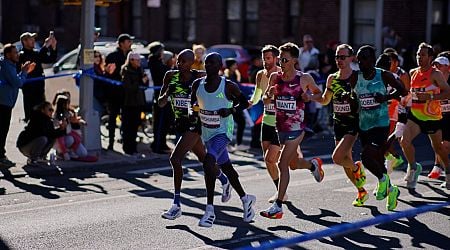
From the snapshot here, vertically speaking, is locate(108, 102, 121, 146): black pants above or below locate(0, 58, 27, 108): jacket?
below

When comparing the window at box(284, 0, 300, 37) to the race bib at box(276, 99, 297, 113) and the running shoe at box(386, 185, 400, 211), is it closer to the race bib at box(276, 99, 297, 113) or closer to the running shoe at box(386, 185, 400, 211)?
the running shoe at box(386, 185, 400, 211)

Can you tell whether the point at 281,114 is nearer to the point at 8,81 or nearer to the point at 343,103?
the point at 343,103

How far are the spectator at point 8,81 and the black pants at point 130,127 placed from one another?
2078 mm

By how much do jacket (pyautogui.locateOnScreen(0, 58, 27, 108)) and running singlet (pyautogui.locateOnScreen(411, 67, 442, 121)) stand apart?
5.87m

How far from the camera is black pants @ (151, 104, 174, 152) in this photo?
1634 cm

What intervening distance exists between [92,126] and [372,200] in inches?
226

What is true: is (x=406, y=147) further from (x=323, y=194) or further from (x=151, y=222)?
(x=151, y=222)

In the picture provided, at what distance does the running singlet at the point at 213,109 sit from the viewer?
10008mm

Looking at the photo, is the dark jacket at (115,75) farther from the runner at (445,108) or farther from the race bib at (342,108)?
the race bib at (342,108)

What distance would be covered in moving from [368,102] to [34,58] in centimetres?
700

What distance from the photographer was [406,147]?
12586 mm

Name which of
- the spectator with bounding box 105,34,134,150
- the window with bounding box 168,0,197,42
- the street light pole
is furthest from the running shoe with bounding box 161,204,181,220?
the window with bounding box 168,0,197,42

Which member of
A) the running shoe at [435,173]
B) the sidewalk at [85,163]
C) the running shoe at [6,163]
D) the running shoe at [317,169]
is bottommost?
the sidewalk at [85,163]

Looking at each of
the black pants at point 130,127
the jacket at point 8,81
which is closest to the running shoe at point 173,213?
the jacket at point 8,81
